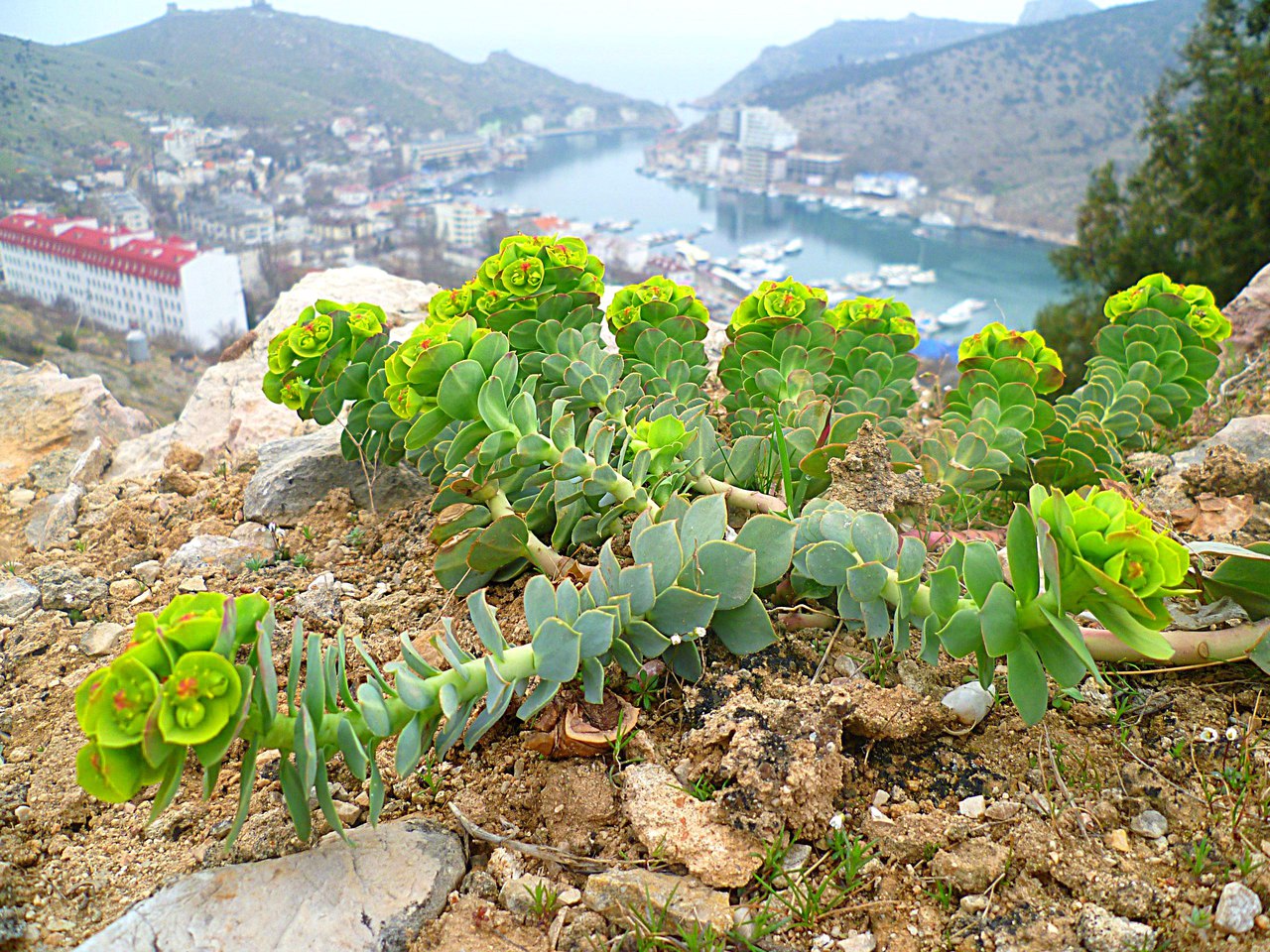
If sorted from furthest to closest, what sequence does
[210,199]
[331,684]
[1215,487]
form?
[210,199], [1215,487], [331,684]

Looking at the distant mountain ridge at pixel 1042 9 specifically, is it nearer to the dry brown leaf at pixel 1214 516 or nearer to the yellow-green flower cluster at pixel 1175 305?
the yellow-green flower cluster at pixel 1175 305

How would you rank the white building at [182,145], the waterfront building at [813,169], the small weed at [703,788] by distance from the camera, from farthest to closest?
the waterfront building at [813,169], the white building at [182,145], the small weed at [703,788]

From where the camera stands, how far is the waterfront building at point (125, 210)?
8031mm

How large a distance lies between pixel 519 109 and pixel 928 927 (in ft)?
81.5

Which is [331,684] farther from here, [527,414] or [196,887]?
[527,414]

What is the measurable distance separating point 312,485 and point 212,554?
0.99 feet

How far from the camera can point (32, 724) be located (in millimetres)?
1536

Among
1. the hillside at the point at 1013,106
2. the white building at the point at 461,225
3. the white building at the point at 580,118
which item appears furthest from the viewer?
the white building at the point at 580,118

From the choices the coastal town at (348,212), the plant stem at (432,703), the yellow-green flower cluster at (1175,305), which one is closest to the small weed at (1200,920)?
the plant stem at (432,703)

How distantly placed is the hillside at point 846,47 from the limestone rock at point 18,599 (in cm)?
3453

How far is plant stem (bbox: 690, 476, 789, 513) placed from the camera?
1.72 metres

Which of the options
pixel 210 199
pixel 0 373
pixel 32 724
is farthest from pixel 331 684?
pixel 210 199

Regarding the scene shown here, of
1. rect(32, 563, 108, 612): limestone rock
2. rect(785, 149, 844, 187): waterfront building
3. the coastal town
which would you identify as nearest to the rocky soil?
rect(32, 563, 108, 612): limestone rock

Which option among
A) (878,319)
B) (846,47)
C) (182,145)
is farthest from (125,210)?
(846,47)
